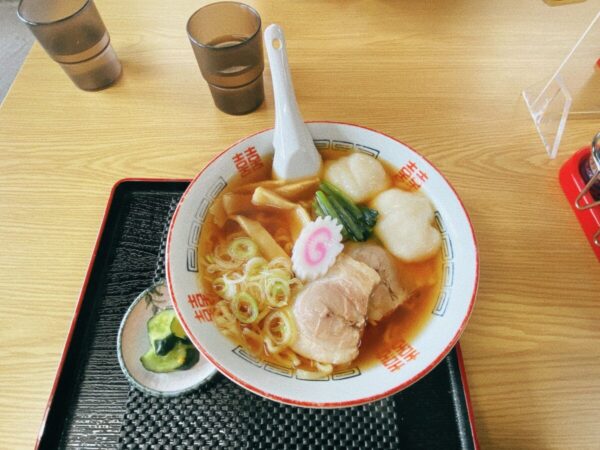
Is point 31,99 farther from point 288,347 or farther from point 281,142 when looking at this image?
point 288,347

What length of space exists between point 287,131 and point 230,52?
337 millimetres

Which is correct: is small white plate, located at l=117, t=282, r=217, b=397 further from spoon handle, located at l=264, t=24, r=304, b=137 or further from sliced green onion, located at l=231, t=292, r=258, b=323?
spoon handle, located at l=264, t=24, r=304, b=137

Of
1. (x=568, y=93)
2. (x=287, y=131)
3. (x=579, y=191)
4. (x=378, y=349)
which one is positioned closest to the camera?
(x=378, y=349)

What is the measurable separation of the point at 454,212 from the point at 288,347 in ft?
1.62

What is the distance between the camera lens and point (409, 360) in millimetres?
821

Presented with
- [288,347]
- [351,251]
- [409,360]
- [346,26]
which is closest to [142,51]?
[346,26]

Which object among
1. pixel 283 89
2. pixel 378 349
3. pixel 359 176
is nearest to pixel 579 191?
pixel 359 176

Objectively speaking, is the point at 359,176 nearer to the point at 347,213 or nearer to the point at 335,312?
the point at 347,213

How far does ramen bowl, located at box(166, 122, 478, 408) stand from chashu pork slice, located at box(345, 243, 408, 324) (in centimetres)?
9

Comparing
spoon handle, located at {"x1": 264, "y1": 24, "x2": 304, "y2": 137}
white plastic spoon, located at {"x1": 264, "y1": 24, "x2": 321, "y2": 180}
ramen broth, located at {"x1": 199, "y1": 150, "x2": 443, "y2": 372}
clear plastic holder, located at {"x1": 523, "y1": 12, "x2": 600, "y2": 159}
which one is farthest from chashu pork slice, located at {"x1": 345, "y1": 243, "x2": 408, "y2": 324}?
clear plastic holder, located at {"x1": 523, "y1": 12, "x2": 600, "y2": 159}

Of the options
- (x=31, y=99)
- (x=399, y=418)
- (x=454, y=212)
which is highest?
(x=31, y=99)

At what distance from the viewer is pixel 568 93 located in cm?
124

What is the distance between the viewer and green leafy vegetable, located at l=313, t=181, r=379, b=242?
3.45 ft

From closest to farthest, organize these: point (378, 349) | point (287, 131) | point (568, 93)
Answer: point (378, 349) < point (287, 131) < point (568, 93)
